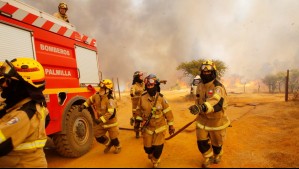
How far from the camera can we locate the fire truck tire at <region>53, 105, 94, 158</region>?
438cm

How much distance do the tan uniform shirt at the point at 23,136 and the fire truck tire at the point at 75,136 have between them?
236 cm

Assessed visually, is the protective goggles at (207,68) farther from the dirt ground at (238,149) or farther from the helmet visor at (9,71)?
the helmet visor at (9,71)

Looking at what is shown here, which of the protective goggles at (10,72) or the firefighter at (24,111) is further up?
the protective goggles at (10,72)

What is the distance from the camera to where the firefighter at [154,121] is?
13.1 feet

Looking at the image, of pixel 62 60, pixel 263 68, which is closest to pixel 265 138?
pixel 62 60

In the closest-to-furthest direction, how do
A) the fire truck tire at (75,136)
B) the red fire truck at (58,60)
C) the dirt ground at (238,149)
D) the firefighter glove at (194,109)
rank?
the firefighter glove at (194,109) < the red fire truck at (58,60) < the dirt ground at (238,149) < the fire truck tire at (75,136)

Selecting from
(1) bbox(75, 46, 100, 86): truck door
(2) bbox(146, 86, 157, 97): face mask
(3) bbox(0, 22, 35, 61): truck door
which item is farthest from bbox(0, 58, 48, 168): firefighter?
(1) bbox(75, 46, 100, 86): truck door

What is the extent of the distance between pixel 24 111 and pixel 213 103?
113 inches

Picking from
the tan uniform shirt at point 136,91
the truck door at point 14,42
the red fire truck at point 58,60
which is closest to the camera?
the truck door at point 14,42

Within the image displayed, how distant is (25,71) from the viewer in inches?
82.0

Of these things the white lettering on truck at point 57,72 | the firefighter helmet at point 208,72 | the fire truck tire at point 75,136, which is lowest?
the fire truck tire at point 75,136

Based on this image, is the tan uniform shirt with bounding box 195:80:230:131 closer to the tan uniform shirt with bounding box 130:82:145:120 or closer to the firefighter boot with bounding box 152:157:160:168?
the firefighter boot with bounding box 152:157:160:168

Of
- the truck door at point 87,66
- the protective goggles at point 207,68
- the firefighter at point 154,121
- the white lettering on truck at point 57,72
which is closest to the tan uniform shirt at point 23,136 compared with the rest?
the firefighter at point 154,121

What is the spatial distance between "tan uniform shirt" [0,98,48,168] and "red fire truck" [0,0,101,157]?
6.04 feet
